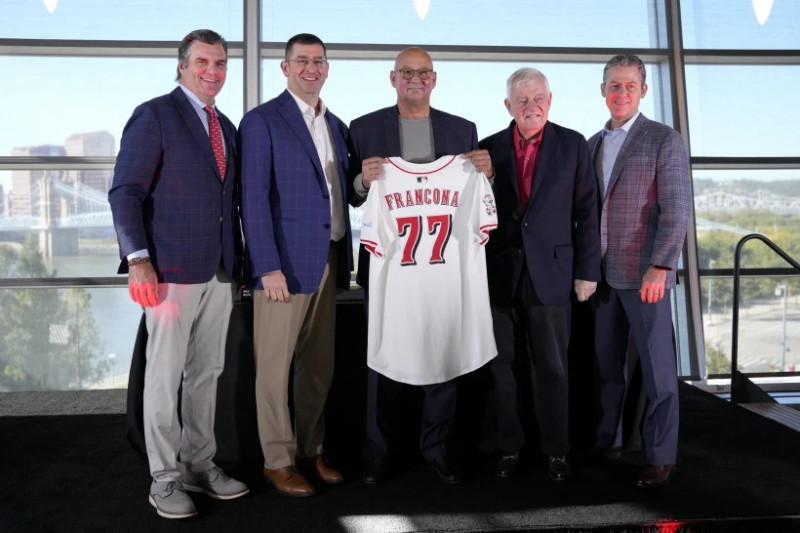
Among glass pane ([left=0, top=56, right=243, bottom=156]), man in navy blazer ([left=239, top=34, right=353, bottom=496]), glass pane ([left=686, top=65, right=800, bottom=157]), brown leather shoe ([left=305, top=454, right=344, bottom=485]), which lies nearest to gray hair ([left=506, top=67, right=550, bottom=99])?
man in navy blazer ([left=239, top=34, right=353, bottom=496])

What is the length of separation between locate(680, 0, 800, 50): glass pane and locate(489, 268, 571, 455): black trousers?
3.72m

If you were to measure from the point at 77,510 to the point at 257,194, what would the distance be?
140 cm

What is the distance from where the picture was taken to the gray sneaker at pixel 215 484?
274 centimetres

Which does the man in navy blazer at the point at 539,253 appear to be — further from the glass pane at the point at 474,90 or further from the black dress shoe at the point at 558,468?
the glass pane at the point at 474,90

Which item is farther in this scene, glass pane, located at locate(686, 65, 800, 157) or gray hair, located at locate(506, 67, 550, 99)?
glass pane, located at locate(686, 65, 800, 157)

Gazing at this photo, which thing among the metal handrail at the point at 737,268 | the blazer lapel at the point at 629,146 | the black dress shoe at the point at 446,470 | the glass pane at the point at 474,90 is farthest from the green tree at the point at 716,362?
the black dress shoe at the point at 446,470

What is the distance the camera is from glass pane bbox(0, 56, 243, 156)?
526 centimetres

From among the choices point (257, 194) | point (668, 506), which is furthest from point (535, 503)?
point (257, 194)

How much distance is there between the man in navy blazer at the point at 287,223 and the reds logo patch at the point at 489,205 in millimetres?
604

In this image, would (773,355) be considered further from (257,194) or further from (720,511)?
(257,194)

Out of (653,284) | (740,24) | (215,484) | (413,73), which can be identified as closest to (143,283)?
(215,484)

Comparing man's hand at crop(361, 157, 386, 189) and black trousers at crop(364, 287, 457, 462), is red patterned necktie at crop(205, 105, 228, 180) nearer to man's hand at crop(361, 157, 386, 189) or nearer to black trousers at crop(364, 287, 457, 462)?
man's hand at crop(361, 157, 386, 189)

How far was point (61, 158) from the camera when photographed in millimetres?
5246

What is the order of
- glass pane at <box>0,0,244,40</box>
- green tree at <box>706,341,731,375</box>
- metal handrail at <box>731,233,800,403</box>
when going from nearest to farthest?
metal handrail at <box>731,233,800,403</box>, glass pane at <box>0,0,244,40</box>, green tree at <box>706,341,731,375</box>
